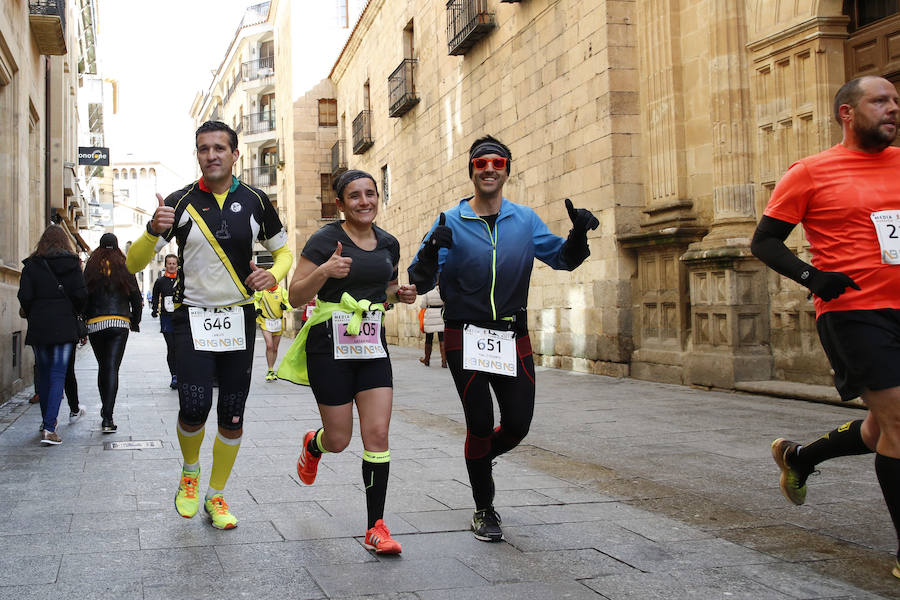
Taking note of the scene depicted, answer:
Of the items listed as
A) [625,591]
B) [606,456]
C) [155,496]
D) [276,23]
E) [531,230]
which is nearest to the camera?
[625,591]

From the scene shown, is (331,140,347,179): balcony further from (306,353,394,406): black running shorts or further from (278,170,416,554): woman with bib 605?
(306,353,394,406): black running shorts

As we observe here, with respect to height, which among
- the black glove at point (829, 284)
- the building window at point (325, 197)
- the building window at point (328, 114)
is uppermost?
the building window at point (328, 114)

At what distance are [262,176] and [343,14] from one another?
16312 millimetres

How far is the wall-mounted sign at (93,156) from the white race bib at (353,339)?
21.9m

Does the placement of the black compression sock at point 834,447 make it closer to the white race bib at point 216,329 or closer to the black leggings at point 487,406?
the black leggings at point 487,406

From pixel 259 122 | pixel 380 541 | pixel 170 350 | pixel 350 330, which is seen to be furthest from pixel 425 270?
pixel 259 122

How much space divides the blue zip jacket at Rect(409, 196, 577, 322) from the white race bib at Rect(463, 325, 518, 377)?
3.0 inches

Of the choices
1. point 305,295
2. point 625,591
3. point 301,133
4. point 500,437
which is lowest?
point 625,591

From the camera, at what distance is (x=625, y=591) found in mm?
3328

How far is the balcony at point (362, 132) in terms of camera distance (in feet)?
90.7

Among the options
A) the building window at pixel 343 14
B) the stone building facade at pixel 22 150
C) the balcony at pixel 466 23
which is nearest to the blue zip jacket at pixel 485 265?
the stone building facade at pixel 22 150

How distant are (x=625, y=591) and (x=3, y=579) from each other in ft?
7.70

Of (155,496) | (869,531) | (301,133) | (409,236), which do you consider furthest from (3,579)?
(301,133)

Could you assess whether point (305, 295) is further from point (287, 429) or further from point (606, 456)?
point (287, 429)
